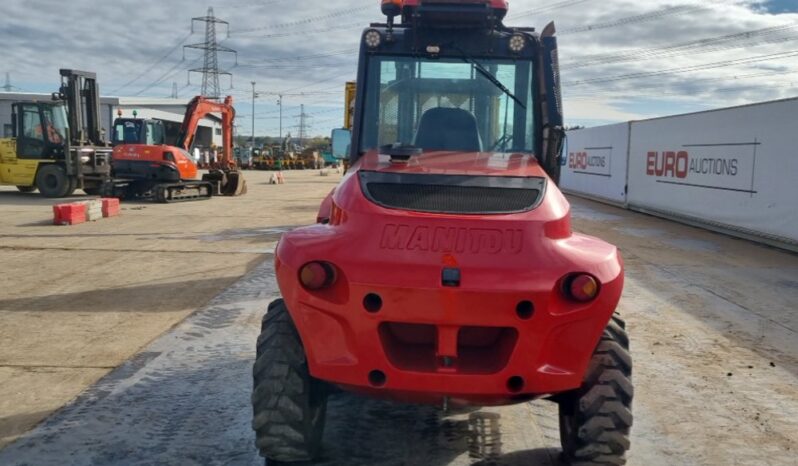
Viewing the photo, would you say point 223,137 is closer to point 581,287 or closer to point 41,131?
point 41,131

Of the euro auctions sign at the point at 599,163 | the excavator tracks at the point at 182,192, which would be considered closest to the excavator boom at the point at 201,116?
the excavator tracks at the point at 182,192

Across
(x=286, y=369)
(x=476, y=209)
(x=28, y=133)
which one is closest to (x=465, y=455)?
(x=286, y=369)

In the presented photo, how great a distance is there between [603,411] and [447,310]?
946 millimetres

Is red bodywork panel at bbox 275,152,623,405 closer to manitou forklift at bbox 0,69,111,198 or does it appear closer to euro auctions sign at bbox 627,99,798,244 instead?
euro auctions sign at bbox 627,99,798,244

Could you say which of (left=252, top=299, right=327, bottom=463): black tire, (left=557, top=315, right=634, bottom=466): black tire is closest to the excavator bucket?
(left=252, top=299, right=327, bottom=463): black tire

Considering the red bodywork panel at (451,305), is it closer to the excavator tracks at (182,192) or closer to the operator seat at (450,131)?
the operator seat at (450,131)

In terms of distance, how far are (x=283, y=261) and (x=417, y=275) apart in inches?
27.0

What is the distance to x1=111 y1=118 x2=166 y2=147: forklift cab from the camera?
79.3 feet

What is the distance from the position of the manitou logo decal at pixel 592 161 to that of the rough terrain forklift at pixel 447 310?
21.8 meters

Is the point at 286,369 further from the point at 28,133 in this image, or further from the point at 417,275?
the point at 28,133

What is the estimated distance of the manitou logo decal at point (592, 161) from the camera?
24328 mm

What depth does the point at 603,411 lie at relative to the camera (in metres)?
3.26

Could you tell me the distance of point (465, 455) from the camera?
399 centimetres

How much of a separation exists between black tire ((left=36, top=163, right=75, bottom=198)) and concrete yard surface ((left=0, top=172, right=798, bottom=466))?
40.2ft
